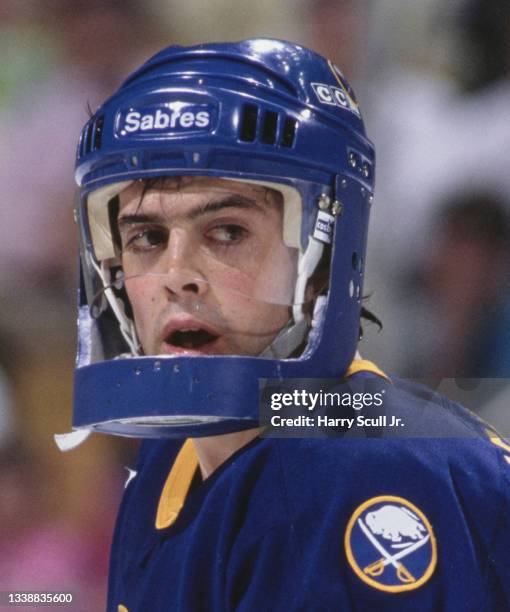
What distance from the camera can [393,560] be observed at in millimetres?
1231

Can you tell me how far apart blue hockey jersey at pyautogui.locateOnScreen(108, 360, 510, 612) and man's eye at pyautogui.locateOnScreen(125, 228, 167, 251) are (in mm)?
352

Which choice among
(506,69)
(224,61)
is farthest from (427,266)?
(224,61)

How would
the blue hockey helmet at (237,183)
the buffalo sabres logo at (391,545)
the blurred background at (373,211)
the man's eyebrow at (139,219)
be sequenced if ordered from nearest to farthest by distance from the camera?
the buffalo sabres logo at (391,545) → the blue hockey helmet at (237,183) → the man's eyebrow at (139,219) → the blurred background at (373,211)

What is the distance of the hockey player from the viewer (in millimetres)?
1265

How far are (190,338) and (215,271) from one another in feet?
0.35

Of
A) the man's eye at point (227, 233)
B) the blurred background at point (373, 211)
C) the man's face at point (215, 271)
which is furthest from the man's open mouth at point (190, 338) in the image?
the blurred background at point (373, 211)

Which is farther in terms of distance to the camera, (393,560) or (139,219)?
(139,219)

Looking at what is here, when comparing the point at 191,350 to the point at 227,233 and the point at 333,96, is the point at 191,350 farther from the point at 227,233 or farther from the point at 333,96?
the point at 333,96

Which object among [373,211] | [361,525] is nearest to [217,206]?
[361,525]

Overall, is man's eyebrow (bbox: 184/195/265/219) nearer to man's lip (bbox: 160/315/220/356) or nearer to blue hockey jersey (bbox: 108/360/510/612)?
man's lip (bbox: 160/315/220/356)

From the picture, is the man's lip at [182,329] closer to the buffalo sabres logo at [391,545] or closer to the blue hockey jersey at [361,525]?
the blue hockey jersey at [361,525]

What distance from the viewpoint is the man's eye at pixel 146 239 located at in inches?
62.2

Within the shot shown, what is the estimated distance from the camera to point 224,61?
1.57 metres

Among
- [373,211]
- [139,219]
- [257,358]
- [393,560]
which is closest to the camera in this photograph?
[393,560]
